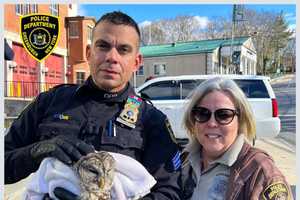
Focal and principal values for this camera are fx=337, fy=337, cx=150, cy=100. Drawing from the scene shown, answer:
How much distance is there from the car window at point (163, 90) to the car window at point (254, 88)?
1282 millimetres

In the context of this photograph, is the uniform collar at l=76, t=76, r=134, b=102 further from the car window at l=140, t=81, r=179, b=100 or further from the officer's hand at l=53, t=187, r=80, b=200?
the car window at l=140, t=81, r=179, b=100

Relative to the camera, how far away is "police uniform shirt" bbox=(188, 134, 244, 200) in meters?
1.57

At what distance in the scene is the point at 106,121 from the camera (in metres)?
1.41

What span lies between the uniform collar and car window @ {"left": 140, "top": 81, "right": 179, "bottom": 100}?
5.37 meters

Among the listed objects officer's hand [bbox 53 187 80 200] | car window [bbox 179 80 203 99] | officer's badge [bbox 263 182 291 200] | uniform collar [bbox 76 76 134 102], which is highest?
car window [bbox 179 80 203 99]

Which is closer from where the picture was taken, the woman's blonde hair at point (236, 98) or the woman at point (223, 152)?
the woman at point (223, 152)

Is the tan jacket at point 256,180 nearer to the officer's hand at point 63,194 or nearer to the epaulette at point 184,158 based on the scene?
the epaulette at point 184,158

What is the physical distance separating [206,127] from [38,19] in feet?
36.1

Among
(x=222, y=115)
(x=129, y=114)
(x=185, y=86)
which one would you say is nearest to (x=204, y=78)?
(x=185, y=86)

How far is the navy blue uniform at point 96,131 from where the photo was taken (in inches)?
52.9

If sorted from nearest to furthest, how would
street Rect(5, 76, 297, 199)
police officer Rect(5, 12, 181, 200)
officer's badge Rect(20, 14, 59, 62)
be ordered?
police officer Rect(5, 12, 181, 200) < street Rect(5, 76, 297, 199) < officer's badge Rect(20, 14, 59, 62)

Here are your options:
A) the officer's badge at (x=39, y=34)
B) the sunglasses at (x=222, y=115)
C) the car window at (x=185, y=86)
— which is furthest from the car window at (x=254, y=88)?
the officer's badge at (x=39, y=34)

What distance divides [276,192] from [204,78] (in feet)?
17.2

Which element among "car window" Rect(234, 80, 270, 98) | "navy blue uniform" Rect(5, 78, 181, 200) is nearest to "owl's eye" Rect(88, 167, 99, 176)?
"navy blue uniform" Rect(5, 78, 181, 200)
